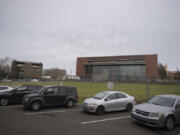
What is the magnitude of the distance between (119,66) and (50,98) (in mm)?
62709

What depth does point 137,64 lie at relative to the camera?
6538cm

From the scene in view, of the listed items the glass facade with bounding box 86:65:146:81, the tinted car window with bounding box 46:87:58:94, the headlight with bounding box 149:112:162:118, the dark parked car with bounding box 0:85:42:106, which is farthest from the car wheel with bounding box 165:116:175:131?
the glass facade with bounding box 86:65:146:81

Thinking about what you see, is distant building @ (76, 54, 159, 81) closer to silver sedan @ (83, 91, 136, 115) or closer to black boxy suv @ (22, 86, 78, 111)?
black boxy suv @ (22, 86, 78, 111)

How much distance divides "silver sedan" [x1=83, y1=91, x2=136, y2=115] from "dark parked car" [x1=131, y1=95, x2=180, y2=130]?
7.58 feet

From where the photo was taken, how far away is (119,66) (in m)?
69.8

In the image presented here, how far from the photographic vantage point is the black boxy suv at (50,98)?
9085 mm

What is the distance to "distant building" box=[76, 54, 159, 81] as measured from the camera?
6250cm

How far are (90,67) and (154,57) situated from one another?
110 ft

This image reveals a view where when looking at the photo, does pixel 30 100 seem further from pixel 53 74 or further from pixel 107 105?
pixel 53 74

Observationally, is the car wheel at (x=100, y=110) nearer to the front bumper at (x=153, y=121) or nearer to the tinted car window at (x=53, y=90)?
the front bumper at (x=153, y=121)

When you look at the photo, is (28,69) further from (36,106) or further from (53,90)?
(36,106)

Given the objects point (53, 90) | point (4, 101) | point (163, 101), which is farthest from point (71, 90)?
point (163, 101)

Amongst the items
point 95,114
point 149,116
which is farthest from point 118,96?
point 149,116

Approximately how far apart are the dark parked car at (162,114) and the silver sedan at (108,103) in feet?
7.58
